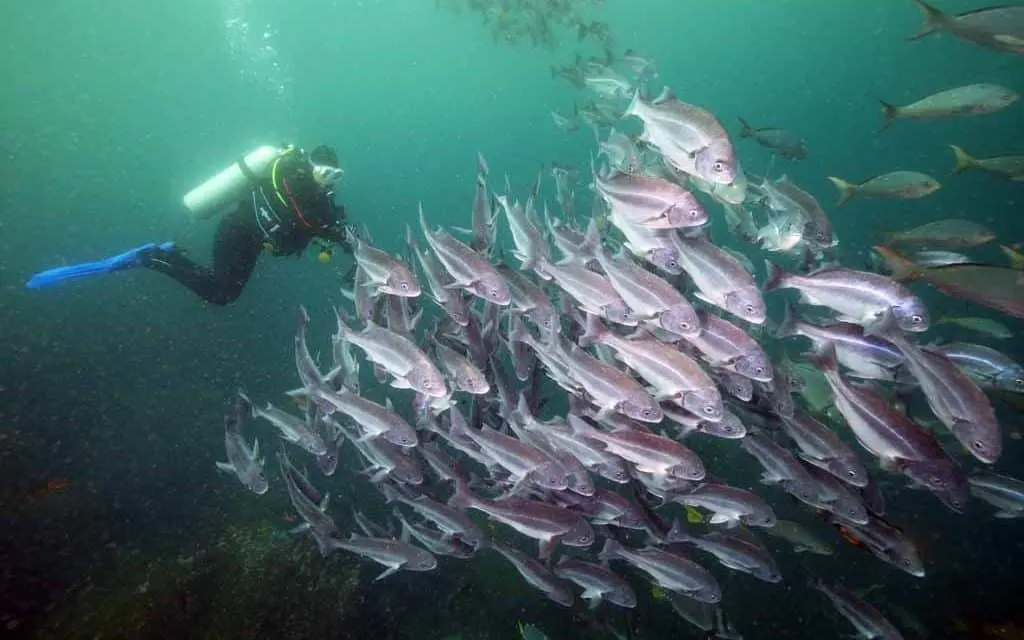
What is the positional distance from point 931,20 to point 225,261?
33.8 ft

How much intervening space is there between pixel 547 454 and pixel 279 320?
15773 millimetres

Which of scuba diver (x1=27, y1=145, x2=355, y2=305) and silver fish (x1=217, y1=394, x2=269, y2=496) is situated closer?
silver fish (x1=217, y1=394, x2=269, y2=496)

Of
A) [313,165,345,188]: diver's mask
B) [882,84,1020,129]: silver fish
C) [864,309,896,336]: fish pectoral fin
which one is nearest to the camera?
[864,309,896,336]: fish pectoral fin

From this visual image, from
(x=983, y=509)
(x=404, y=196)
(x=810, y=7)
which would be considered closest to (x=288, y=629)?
(x=983, y=509)

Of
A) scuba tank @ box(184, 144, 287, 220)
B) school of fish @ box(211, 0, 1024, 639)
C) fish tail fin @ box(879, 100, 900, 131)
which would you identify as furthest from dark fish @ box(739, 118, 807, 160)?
scuba tank @ box(184, 144, 287, 220)

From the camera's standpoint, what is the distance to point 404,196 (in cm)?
3644

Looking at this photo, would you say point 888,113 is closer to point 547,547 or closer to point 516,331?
point 516,331

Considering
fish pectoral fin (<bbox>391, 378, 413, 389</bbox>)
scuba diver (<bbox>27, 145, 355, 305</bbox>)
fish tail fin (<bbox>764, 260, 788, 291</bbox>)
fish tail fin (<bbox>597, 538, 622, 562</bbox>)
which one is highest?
scuba diver (<bbox>27, 145, 355, 305</bbox>)

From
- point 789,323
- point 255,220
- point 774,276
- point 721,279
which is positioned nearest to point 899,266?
point 789,323

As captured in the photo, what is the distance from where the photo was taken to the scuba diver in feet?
25.2

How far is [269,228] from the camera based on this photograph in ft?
26.1

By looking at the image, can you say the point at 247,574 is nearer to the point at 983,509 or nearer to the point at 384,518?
the point at 384,518

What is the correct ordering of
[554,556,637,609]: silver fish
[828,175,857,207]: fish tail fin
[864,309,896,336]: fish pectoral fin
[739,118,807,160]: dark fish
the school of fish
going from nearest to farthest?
[864,309,896,336]: fish pectoral fin < the school of fish < [554,556,637,609]: silver fish < [828,175,857,207]: fish tail fin < [739,118,807,160]: dark fish

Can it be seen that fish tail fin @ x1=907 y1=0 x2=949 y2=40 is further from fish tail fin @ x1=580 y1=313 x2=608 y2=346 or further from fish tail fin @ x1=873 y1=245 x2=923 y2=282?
fish tail fin @ x1=580 y1=313 x2=608 y2=346
